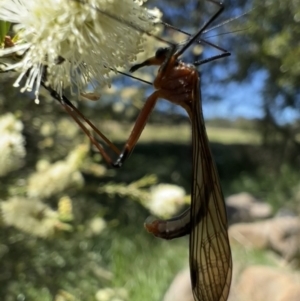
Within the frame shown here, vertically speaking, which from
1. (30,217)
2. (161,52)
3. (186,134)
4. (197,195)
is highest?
(186,134)

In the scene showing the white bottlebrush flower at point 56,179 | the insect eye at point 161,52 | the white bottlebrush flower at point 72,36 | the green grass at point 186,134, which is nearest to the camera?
the white bottlebrush flower at point 72,36

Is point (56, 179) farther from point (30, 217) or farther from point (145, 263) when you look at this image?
point (145, 263)

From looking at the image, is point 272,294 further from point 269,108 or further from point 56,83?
point 269,108

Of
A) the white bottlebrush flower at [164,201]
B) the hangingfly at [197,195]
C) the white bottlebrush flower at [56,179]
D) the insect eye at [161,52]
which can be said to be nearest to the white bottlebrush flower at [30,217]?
the white bottlebrush flower at [56,179]

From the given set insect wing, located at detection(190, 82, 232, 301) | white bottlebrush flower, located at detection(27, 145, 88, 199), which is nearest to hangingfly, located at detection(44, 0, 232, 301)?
insect wing, located at detection(190, 82, 232, 301)

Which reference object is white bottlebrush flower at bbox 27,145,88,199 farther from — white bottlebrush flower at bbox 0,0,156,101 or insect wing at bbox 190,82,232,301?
white bottlebrush flower at bbox 0,0,156,101

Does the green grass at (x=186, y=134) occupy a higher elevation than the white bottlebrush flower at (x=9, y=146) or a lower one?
higher

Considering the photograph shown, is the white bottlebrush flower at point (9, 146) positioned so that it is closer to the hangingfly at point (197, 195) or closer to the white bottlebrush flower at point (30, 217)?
the white bottlebrush flower at point (30, 217)

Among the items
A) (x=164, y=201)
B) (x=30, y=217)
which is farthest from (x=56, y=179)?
(x=164, y=201)
